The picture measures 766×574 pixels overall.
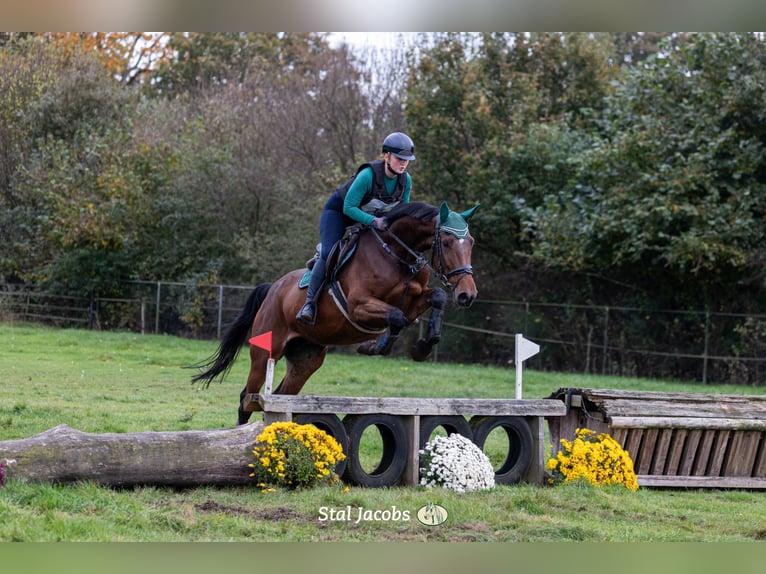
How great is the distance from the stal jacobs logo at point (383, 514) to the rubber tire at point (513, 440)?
1.16 m

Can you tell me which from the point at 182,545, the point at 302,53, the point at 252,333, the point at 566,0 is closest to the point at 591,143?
the point at 302,53

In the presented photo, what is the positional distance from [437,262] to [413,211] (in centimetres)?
42

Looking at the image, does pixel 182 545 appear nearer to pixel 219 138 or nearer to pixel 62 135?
pixel 62 135

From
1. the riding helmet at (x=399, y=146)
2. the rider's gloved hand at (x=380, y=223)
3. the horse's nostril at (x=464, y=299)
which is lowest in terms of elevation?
the horse's nostril at (x=464, y=299)

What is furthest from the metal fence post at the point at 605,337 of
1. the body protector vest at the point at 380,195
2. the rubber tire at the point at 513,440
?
the body protector vest at the point at 380,195

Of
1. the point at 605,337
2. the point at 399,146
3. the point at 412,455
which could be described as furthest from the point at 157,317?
the point at 605,337

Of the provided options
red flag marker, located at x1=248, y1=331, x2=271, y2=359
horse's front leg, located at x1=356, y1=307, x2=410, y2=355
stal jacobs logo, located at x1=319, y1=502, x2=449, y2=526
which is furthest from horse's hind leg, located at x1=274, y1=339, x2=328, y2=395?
stal jacobs logo, located at x1=319, y1=502, x2=449, y2=526

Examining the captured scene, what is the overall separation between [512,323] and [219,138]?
5.45 metres

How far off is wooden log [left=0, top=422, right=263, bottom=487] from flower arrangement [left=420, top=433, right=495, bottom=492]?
1.06 meters

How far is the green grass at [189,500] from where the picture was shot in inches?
169

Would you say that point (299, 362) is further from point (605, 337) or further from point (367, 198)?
point (605, 337)

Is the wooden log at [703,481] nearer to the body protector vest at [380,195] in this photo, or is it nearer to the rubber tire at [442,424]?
the rubber tire at [442,424]

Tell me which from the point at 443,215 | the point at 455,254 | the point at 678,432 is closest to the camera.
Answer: the point at 455,254

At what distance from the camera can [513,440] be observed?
19.9 feet
